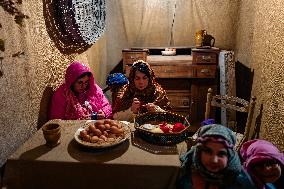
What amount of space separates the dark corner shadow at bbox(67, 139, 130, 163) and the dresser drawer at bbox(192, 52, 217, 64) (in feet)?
10.8

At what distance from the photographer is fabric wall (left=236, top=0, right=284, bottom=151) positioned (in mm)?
3196

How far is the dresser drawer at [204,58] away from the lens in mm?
5246

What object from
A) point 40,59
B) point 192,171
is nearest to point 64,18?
point 40,59

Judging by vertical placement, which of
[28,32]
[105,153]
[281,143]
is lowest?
[281,143]

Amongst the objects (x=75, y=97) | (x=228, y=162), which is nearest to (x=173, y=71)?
(x=75, y=97)

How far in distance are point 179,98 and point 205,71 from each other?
723 mm

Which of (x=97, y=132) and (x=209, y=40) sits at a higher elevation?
(x=209, y=40)

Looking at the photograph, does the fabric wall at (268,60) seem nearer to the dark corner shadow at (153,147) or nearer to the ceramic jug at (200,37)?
the ceramic jug at (200,37)

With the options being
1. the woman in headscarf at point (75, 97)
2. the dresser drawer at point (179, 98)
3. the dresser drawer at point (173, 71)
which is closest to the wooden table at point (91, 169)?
the woman in headscarf at point (75, 97)

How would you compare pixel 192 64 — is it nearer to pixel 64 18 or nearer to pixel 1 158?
pixel 64 18

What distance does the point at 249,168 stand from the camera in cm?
220

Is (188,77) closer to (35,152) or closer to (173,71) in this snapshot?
(173,71)

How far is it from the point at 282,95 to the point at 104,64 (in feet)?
12.5

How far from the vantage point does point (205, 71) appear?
5285 mm
